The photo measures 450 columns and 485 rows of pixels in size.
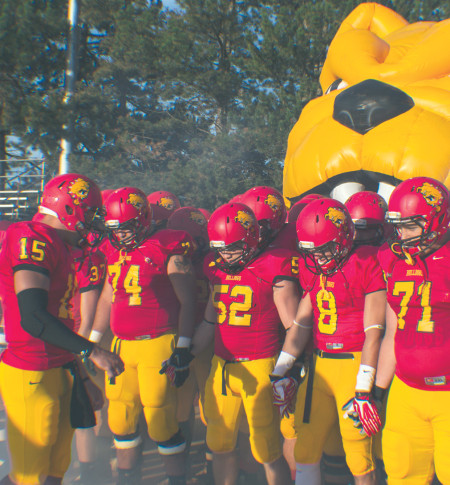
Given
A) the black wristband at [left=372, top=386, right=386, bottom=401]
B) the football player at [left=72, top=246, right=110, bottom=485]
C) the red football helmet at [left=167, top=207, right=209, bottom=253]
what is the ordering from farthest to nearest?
the red football helmet at [left=167, top=207, right=209, bottom=253] → the football player at [left=72, top=246, right=110, bottom=485] → the black wristband at [left=372, top=386, right=386, bottom=401]

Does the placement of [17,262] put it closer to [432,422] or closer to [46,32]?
[432,422]

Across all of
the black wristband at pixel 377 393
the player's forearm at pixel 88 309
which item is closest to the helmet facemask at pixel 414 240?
the black wristband at pixel 377 393

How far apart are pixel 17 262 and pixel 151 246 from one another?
130 centimetres

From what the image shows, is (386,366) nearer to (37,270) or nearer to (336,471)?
(336,471)

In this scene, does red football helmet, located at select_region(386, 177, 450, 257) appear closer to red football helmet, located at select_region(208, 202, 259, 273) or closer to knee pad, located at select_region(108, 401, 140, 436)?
red football helmet, located at select_region(208, 202, 259, 273)

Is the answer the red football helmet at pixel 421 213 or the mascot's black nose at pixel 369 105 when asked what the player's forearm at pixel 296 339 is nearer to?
the red football helmet at pixel 421 213

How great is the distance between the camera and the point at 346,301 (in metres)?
3.04

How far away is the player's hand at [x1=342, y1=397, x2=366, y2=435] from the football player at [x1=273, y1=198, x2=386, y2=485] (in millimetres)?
85

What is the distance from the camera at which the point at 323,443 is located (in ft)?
10.0

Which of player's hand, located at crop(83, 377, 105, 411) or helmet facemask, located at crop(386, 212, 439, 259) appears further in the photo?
player's hand, located at crop(83, 377, 105, 411)

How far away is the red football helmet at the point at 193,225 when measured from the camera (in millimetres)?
4621

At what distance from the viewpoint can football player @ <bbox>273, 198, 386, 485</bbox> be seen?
2.93 meters

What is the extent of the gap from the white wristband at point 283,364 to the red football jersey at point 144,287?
3.39ft

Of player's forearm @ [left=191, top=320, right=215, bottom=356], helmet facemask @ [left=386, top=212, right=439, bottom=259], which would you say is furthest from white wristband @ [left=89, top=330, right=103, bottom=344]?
helmet facemask @ [left=386, top=212, right=439, bottom=259]
